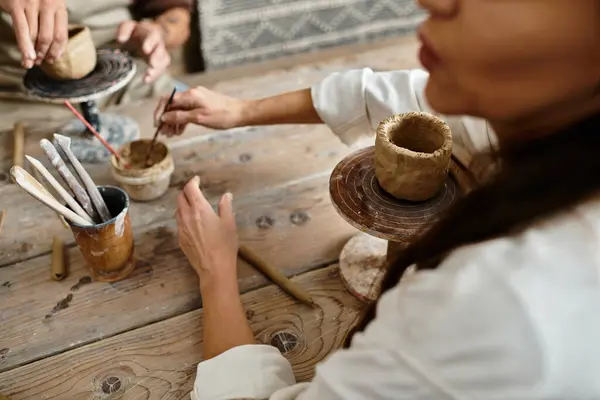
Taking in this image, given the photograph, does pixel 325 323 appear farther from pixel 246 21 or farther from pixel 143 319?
pixel 246 21

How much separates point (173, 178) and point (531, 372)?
859 millimetres

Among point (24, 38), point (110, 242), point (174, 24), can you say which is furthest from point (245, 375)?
point (174, 24)

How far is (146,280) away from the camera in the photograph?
98 centimetres

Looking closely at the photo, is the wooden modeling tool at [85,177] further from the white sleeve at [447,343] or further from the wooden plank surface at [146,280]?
the white sleeve at [447,343]

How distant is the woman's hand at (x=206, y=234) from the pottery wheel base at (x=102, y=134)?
295 mm

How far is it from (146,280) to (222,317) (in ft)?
0.61

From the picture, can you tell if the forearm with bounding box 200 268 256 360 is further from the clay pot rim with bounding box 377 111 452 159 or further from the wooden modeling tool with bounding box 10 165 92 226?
the clay pot rim with bounding box 377 111 452 159

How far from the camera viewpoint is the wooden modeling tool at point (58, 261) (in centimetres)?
97

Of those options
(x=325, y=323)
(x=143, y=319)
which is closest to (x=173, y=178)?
(x=143, y=319)

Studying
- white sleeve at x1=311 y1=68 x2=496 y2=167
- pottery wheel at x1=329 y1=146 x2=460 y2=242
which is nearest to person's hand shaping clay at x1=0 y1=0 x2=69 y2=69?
white sleeve at x1=311 y1=68 x2=496 y2=167

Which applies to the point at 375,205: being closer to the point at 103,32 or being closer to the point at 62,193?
the point at 62,193

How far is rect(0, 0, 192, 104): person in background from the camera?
3.73 feet

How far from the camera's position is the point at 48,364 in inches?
33.7

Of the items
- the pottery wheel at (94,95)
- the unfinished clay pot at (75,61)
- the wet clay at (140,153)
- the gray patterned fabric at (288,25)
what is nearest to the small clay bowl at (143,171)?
the wet clay at (140,153)
